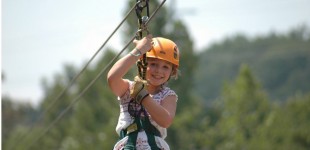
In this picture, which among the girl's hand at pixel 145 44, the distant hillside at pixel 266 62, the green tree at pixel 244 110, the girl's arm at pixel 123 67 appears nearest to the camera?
the girl's arm at pixel 123 67

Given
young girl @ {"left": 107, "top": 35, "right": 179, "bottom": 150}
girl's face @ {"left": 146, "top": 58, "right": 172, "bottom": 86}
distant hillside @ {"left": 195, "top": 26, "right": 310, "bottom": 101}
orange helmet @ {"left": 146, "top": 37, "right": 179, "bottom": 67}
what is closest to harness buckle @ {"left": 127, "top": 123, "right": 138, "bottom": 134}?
young girl @ {"left": 107, "top": 35, "right": 179, "bottom": 150}

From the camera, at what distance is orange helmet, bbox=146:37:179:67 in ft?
23.4

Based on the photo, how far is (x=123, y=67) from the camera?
6758mm

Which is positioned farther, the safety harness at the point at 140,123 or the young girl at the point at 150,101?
the safety harness at the point at 140,123

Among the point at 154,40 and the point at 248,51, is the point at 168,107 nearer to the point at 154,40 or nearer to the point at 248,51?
the point at 154,40

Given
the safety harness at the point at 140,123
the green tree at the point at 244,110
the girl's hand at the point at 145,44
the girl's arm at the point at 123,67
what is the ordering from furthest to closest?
the green tree at the point at 244,110, the safety harness at the point at 140,123, the girl's hand at the point at 145,44, the girl's arm at the point at 123,67

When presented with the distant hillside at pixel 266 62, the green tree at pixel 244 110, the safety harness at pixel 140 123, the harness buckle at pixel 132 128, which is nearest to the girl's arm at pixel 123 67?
the safety harness at pixel 140 123

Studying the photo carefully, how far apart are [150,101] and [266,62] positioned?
142m

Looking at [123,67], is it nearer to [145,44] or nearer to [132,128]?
[145,44]

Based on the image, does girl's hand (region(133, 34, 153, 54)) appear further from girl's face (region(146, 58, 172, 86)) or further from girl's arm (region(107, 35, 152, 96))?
girl's face (region(146, 58, 172, 86))

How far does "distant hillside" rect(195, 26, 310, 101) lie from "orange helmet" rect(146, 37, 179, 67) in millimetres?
121001

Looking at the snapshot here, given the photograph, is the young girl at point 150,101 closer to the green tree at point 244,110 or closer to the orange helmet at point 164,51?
the orange helmet at point 164,51

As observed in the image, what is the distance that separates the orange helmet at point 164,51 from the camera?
23.4 feet

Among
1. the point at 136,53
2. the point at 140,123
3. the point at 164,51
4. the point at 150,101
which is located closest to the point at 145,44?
the point at 136,53
